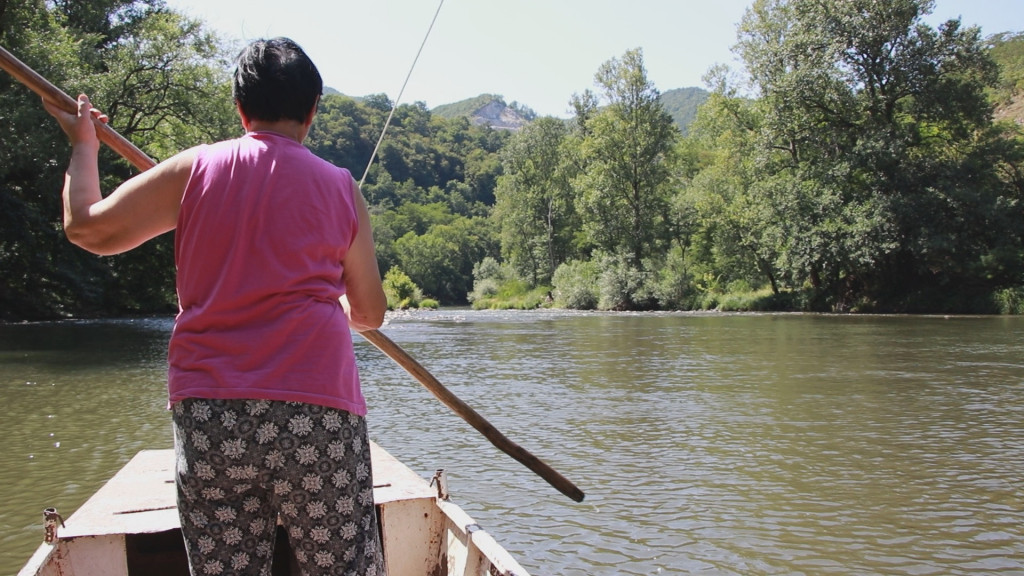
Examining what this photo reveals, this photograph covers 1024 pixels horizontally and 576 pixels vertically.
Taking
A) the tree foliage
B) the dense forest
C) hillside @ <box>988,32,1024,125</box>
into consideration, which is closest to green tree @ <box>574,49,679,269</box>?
the dense forest

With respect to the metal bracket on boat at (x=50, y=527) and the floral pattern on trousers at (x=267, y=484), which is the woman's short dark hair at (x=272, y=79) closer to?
the floral pattern on trousers at (x=267, y=484)

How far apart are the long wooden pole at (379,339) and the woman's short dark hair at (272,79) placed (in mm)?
451

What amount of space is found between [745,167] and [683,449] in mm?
35840

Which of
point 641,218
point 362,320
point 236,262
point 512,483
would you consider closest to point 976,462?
point 512,483

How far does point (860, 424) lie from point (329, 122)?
101736 mm

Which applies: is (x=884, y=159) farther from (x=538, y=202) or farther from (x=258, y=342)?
(x=258, y=342)

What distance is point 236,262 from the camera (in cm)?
193

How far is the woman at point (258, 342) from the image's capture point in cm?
189

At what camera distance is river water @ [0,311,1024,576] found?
17.9ft

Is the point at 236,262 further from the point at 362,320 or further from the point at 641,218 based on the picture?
the point at 641,218

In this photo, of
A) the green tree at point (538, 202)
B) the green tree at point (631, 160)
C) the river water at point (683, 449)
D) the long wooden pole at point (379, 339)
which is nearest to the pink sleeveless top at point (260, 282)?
the long wooden pole at point (379, 339)

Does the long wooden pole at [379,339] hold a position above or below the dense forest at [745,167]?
below

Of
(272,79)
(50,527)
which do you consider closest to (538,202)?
(50,527)

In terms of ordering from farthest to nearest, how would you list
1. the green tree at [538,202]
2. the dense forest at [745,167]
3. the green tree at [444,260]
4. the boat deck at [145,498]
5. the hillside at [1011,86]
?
1. the green tree at [444,260]
2. the green tree at [538,202]
3. the hillside at [1011,86]
4. the dense forest at [745,167]
5. the boat deck at [145,498]
